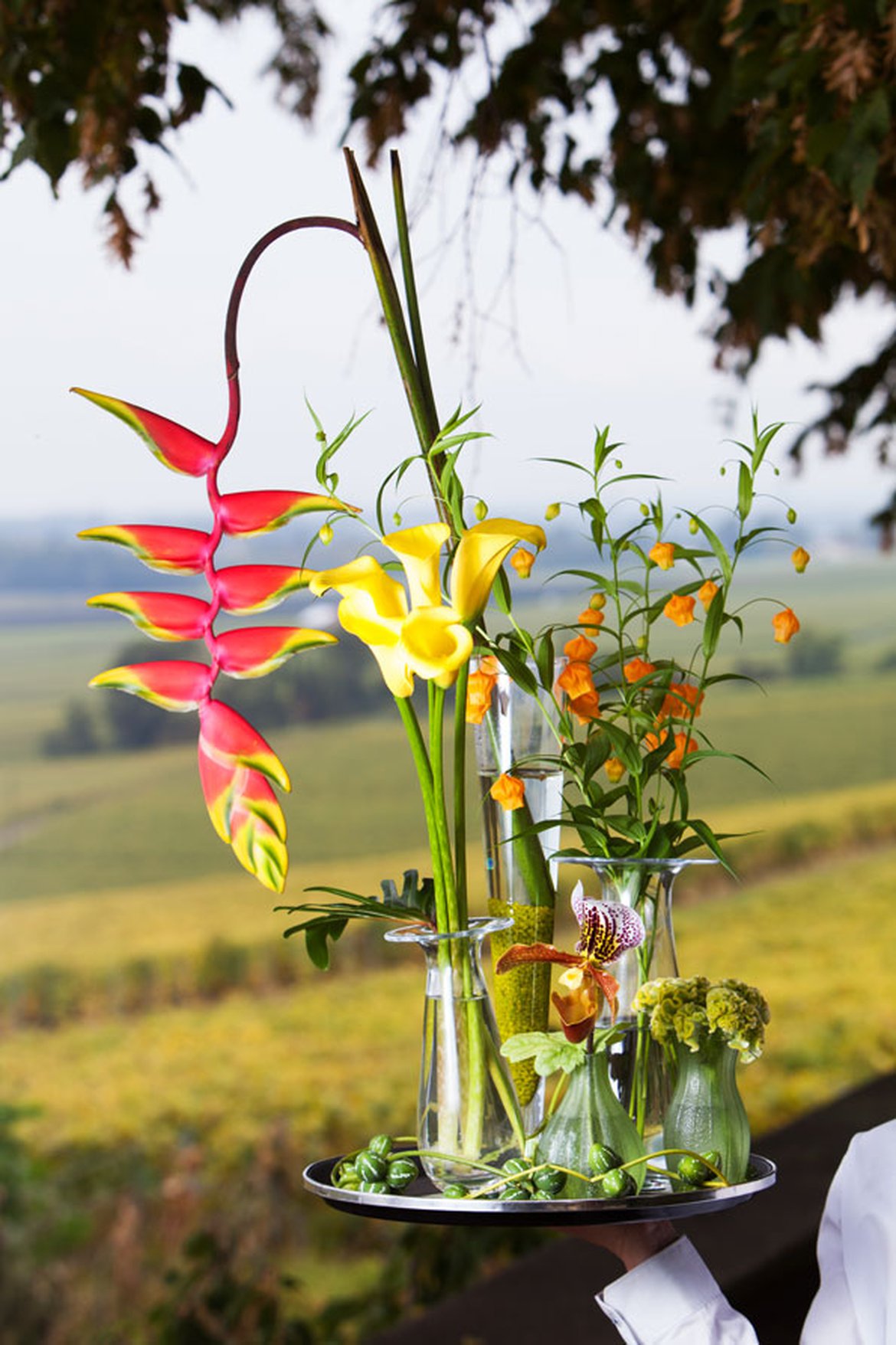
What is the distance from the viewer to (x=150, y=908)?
6777 millimetres

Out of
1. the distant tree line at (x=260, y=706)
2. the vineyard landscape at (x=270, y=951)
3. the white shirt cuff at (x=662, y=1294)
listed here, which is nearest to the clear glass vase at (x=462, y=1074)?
the white shirt cuff at (x=662, y=1294)

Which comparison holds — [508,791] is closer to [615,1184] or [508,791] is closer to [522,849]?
[522,849]

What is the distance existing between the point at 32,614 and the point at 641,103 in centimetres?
492

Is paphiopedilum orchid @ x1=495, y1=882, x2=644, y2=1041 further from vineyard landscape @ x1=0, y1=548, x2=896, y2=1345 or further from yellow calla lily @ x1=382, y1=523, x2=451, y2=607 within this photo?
vineyard landscape @ x1=0, y1=548, x2=896, y2=1345

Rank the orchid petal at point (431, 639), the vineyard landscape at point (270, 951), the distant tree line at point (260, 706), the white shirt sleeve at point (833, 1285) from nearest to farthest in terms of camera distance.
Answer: the orchid petal at point (431, 639)
the white shirt sleeve at point (833, 1285)
the vineyard landscape at point (270, 951)
the distant tree line at point (260, 706)

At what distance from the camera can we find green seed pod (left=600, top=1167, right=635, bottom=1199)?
797 mm

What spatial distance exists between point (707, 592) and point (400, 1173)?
16.5 inches

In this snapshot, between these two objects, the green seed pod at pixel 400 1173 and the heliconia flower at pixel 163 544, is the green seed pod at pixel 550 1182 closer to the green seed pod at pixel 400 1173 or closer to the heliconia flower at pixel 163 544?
the green seed pod at pixel 400 1173

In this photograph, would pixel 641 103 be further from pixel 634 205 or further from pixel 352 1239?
pixel 352 1239

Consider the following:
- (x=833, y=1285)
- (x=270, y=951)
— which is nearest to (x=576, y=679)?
(x=833, y=1285)

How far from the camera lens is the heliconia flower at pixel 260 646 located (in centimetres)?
83

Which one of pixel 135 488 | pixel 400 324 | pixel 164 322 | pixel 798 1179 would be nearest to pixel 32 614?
pixel 135 488

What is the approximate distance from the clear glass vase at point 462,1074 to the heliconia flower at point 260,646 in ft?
0.63

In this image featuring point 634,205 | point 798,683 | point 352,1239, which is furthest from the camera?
point 798,683
